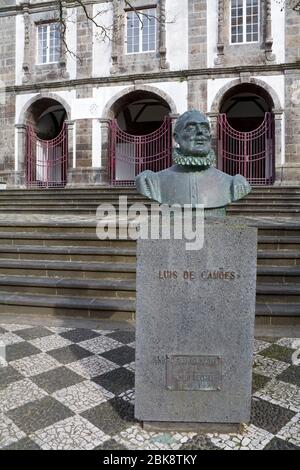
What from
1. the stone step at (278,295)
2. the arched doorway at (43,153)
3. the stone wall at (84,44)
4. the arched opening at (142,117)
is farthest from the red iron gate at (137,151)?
the stone step at (278,295)

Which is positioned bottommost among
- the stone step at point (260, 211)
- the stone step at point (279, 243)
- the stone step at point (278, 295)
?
the stone step at point (278, 295)

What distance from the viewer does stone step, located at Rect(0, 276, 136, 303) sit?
4684 millimetres

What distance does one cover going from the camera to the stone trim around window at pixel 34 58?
13728mm

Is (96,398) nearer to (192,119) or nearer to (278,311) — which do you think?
(192,119)

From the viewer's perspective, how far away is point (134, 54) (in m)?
13.0

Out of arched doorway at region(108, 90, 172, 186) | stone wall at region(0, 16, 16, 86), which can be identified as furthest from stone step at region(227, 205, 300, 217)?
stone wall at region(0, 16, 16, 86)

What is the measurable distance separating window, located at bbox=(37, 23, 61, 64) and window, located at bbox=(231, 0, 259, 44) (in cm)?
636

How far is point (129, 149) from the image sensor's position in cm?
1404

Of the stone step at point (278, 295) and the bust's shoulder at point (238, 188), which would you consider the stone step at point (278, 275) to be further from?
the bust's shoulder at point (238, 188)

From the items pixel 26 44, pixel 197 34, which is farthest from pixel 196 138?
pixel 26 44

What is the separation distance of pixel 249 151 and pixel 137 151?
3.98 meters

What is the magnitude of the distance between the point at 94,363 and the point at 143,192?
1.62 m

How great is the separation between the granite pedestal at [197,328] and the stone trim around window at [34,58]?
13302 millimetres
